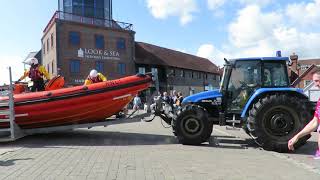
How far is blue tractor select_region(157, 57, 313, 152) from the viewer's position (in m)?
9.99

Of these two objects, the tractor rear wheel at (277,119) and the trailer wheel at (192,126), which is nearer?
the tractor rear wheel at (277,119)

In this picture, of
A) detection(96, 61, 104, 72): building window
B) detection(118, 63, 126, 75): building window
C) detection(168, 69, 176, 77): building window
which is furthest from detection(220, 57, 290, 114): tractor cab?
detection(168, 69, 176, 77): building window

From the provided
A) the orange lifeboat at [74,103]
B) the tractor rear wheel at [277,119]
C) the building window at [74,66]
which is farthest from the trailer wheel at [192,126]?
the building window at [74,66]

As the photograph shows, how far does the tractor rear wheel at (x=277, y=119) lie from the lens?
9.93 m

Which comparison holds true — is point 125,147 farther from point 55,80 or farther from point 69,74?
point 69,74

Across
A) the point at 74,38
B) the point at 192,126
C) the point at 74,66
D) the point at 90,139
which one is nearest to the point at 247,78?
the point at 192,126

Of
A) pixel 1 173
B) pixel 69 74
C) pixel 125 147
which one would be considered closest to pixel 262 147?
pixel 125 147

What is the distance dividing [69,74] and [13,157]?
34253mm

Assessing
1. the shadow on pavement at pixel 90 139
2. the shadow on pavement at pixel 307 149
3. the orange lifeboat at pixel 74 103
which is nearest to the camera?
the shadow on pavement at pixel 307 149

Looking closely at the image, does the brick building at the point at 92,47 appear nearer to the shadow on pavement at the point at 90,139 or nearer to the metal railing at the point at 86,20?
the metal railing at the point at 86,20

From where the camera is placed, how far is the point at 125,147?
9.93 m

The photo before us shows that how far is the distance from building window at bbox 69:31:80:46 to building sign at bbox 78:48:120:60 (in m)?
0.79

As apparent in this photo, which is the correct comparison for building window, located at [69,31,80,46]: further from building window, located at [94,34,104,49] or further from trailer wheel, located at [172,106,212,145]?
trailer wheel, located at [172,106,212,145]

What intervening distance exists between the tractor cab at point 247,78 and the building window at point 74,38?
33.4 m
